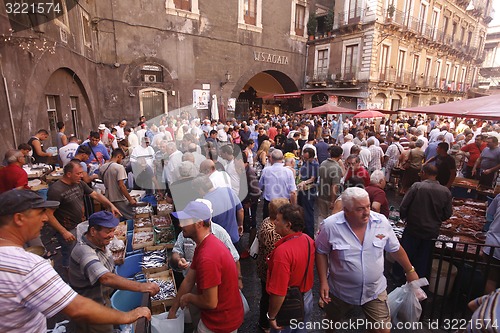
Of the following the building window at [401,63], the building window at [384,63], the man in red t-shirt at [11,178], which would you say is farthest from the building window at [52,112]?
the building window at [401,63]

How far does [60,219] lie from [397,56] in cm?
2507

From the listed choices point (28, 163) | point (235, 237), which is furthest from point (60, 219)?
point (28, 163)

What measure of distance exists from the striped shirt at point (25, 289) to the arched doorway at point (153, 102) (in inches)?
608

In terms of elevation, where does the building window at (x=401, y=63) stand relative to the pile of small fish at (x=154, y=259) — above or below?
above

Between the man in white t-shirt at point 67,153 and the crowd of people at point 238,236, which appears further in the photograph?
the man in white t-shirt at point 67,153

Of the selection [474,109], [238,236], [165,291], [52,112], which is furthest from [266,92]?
[165,291]

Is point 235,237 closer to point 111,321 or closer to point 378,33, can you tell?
point 111,321

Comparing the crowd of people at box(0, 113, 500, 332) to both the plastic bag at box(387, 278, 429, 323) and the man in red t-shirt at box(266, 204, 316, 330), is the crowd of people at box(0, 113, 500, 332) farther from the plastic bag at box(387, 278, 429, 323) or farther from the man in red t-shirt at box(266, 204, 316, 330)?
the plastic bag at box(387, 278, 429, 323)

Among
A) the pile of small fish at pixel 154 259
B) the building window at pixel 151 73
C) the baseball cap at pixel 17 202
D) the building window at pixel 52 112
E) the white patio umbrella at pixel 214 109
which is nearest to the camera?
the baseball cap at pixel 17 202

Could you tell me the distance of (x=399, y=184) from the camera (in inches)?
329

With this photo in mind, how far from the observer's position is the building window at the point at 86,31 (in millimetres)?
12220

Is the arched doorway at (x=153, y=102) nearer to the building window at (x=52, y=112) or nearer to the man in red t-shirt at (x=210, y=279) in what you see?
the building window at (x=52, y=112)

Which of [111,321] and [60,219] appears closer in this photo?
[111,321]

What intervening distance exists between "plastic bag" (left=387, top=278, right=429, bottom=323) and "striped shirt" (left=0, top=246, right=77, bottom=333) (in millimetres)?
2956
